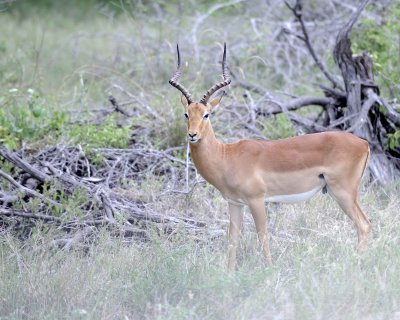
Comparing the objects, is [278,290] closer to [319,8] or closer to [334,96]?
[334,96]

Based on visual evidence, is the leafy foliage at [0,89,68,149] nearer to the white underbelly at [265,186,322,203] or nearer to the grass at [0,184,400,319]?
the grass at [0,184,400,319]

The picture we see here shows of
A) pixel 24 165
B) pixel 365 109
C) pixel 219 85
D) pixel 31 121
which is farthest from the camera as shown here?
pixel 31 121

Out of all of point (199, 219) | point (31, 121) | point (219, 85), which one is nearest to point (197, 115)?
point (219, 85)

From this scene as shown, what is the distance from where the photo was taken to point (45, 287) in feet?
17.4

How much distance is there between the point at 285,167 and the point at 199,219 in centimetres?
114

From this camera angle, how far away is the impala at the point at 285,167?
6.33 meters

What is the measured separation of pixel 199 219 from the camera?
23.5 ft

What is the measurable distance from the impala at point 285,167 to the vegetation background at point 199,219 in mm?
351

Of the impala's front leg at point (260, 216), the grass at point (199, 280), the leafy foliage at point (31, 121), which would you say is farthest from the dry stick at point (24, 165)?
the impala's front leg at point (260, 216)

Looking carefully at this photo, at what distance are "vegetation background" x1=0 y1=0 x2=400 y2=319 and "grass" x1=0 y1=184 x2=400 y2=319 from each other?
1 centimetres

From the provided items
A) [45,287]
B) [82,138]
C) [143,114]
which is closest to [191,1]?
[143,114]

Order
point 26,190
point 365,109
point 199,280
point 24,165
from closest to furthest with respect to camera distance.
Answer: point 199,280, point 26,190, point 24,165, point 365,109

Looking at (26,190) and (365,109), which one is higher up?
(365,109)

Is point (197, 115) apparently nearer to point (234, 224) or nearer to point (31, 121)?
point (234, 224)
